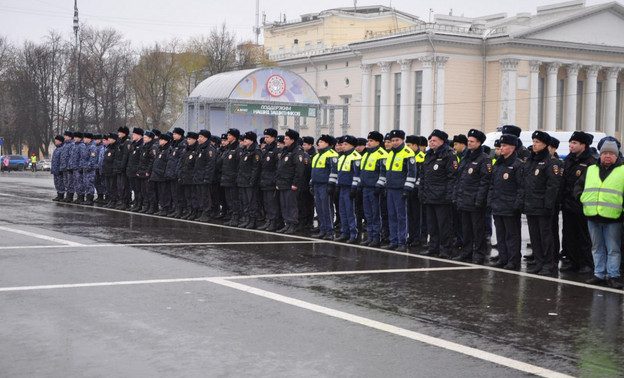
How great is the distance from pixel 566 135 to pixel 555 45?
36.5m

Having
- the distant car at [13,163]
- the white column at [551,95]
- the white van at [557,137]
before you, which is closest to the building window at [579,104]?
the white column at [551,95]

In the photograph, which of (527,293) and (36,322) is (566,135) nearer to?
(527,293)

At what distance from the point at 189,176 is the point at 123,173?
3.46m

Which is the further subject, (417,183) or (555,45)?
(555,45)

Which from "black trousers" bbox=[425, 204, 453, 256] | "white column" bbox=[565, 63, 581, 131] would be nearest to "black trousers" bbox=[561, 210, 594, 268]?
"black trousers" bbox=[425, 204, 453, 256]

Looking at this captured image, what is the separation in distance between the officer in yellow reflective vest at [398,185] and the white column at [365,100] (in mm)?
60824

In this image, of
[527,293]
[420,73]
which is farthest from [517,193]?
[420,73]

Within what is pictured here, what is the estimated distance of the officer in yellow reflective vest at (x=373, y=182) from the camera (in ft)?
48.9

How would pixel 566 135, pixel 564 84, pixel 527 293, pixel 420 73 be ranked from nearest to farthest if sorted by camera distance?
pixel 527 293, pixel 566 135, pixel 420 73, pixel 564 84

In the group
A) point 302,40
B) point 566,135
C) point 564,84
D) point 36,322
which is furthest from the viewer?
point 302,40

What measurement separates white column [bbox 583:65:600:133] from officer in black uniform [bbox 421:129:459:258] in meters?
65.5

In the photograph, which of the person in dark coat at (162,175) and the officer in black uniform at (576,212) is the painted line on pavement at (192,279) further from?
the person in dark coat at (162,175)

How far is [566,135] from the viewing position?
36500 millimetres

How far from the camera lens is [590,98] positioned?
2987 inches
